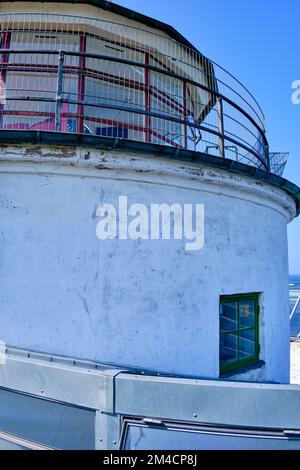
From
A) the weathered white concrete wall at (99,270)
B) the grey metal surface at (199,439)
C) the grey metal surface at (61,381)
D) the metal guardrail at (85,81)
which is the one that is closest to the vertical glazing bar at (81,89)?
the metal guardrail at (85,81)

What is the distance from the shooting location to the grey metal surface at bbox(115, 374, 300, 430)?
196 centimetres

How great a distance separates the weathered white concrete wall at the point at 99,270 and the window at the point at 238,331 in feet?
1.39

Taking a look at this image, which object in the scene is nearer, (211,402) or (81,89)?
(211,402)

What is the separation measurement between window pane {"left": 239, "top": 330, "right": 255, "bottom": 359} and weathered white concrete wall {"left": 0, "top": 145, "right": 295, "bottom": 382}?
822mm

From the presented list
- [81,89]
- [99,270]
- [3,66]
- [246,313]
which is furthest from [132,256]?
[3,66]

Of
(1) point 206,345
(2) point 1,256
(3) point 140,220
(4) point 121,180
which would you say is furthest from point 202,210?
(2) point 1,256

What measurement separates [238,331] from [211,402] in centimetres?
326

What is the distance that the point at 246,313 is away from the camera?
5.19 metres

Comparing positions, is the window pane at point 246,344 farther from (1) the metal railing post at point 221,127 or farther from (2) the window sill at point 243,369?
(1) the metal railing post at point 221,127

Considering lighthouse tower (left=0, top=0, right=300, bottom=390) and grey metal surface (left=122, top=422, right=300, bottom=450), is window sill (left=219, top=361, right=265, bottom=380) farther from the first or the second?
grey metal surface (left=122, top=422, right=300, bottom=450)

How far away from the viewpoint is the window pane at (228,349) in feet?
16.0

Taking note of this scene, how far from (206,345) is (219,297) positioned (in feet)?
2.29

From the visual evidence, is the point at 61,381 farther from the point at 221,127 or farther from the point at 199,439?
the point at 221,127

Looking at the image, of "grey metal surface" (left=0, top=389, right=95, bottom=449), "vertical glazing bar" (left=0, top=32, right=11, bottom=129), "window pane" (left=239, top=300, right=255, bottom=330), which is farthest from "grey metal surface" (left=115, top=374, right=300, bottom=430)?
"vertical glazing bar" (left=0, top=32, right=11, bottom=129)
